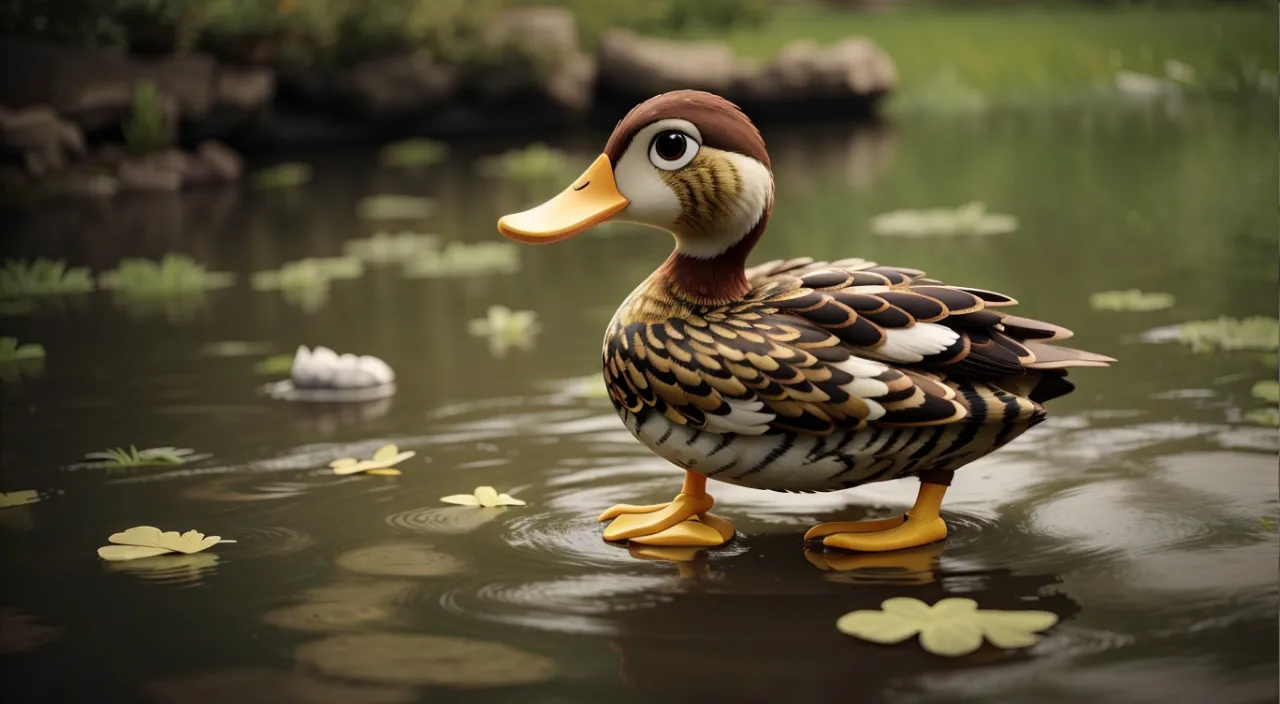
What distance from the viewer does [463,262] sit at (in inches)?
254

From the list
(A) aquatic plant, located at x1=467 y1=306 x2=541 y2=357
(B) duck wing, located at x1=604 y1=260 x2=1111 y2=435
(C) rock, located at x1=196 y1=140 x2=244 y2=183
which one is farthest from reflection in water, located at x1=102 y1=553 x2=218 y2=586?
(C) rock, located at x1=196 y1=140 x2=244 y2=183

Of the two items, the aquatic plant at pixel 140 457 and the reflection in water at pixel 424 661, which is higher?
the aquatic plant at pixel 140 457

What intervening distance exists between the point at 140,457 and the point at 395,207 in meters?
4.85

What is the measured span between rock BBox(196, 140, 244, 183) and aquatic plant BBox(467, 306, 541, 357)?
514cm

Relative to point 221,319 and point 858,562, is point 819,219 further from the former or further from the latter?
point 858,562

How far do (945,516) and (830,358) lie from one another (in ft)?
1.89

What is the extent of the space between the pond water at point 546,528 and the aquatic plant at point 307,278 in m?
0.10

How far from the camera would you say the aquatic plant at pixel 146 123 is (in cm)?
946

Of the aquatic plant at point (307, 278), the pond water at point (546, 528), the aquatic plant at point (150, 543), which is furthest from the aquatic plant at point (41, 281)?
the aquatic plant at point (150, 543)

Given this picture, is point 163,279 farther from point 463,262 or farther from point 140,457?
point 140,457

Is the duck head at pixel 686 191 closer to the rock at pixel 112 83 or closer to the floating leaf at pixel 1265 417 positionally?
the floating leaf at pixel 1265 417

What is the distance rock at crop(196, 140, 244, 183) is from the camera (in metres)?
9.84

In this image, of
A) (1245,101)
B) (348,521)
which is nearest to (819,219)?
(348,521)

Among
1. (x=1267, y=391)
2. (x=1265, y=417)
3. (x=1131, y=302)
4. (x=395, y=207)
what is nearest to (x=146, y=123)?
(x=395, y=207)
